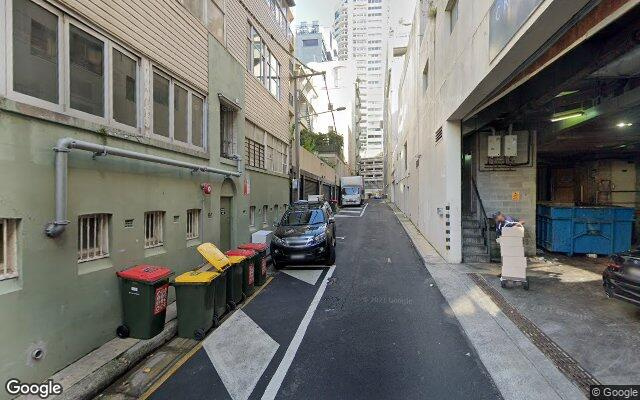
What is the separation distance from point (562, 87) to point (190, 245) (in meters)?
8.49

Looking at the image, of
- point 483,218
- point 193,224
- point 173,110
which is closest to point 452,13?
point 483,218

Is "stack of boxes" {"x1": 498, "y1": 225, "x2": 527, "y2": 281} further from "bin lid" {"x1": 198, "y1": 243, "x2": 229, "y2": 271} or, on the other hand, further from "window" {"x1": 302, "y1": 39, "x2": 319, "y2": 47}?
"window" {"x1": 302, "y1": 39, "x2": 319, "y2": 47}

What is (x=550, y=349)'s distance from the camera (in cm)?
464

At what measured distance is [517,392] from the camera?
369 centimetres

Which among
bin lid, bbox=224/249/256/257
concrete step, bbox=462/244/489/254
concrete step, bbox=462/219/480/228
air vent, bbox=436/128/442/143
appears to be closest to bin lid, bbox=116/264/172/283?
bin lid, bbox=224/249/256/257

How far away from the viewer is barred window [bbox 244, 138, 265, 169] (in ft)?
41.1

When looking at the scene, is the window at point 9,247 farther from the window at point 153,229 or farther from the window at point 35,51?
the window at point 153,229

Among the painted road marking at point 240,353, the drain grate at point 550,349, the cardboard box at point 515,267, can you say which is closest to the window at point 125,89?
the painted road marking at point 240,353

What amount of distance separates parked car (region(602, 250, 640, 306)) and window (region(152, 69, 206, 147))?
872 centimetres

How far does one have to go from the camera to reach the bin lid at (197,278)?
17.7 ft

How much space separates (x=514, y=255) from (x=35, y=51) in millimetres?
9000

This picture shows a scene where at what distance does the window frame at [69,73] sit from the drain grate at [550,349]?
725cm

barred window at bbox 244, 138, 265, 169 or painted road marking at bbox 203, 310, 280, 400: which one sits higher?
barred window at bbox 244, 138, 265, 169

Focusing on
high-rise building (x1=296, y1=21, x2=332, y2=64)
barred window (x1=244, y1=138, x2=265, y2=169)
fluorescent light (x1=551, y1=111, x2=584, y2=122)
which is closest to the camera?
fluorescent light (x1=551, y1=111, x2=584, y2=122)
